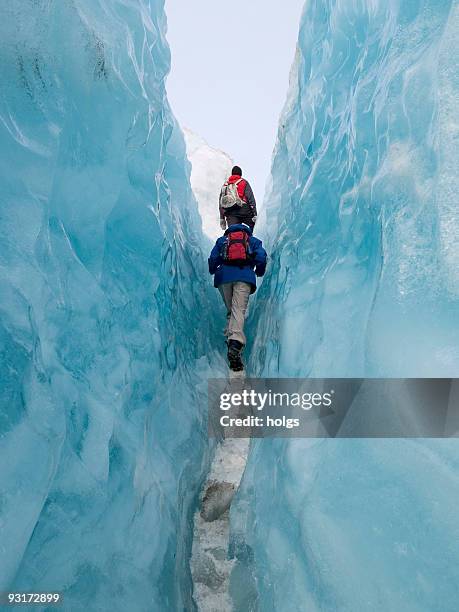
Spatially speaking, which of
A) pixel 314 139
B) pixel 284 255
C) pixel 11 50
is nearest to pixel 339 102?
pixel 314 139

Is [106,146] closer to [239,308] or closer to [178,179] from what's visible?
[239,308]

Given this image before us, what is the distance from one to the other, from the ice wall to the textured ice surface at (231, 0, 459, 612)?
69 cm

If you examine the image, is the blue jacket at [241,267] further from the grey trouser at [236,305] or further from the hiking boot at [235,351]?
the hiking boot at [235,351]

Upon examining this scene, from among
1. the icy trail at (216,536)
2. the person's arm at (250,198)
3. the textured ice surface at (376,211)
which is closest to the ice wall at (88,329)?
the icy trail at (216,536)

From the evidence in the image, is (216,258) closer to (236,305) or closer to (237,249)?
(237,249)

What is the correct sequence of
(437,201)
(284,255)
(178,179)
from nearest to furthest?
→ (437,201) < (284,255) < (178,179)

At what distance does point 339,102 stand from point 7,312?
10.4 ft

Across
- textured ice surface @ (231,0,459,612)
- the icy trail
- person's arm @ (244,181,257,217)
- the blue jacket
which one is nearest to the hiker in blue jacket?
the blue jacket

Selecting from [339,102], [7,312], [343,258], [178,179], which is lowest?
[7,312]

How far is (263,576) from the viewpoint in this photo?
9.18 ft

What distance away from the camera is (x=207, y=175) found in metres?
13.3

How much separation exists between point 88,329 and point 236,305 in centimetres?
190

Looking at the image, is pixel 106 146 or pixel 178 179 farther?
pixel 178 179

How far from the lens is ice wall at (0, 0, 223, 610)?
230 cm
